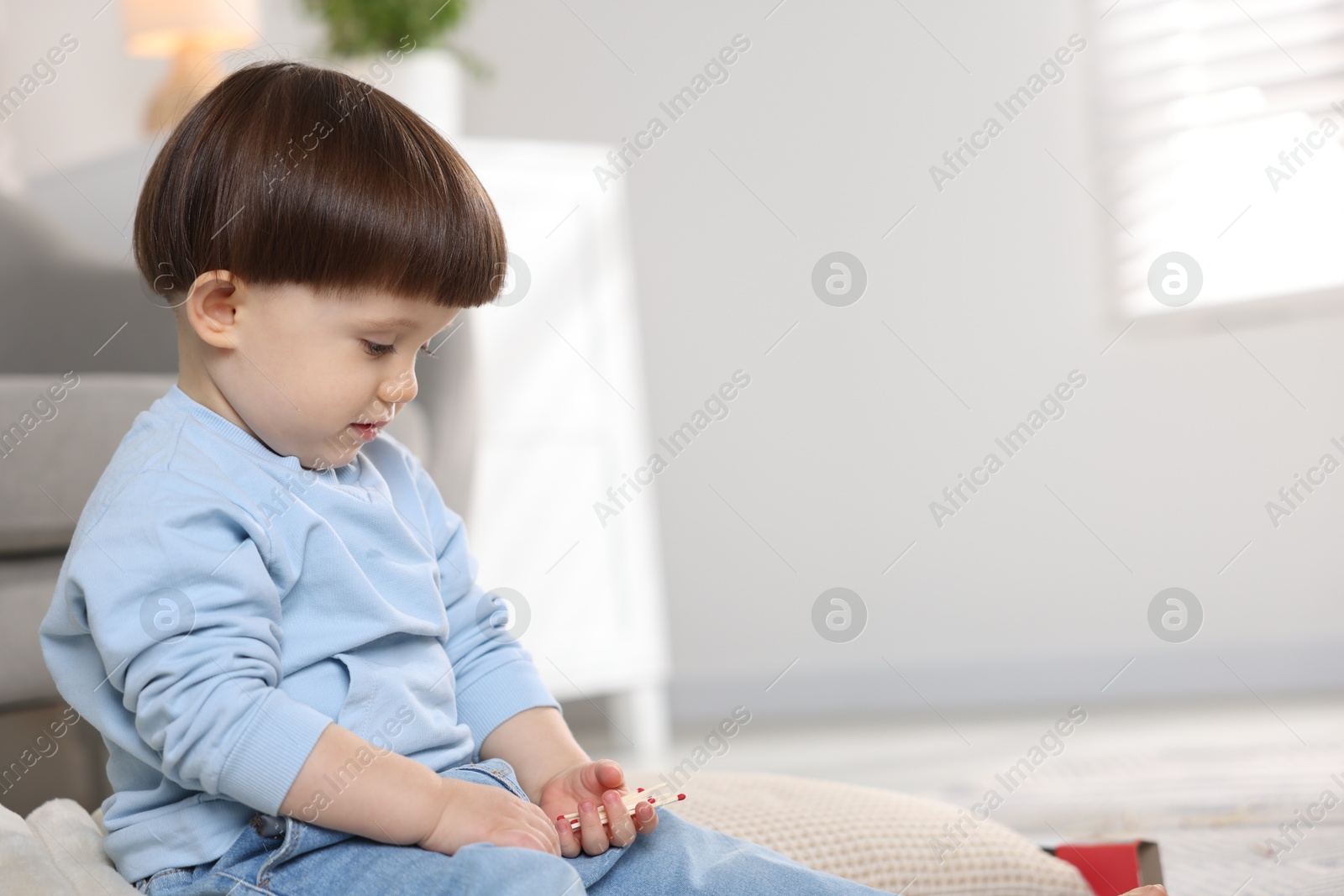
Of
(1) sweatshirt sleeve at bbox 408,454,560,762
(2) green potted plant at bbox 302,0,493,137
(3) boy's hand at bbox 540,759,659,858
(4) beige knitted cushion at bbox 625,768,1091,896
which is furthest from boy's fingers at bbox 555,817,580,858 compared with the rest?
(2) green potted plant at bbox 302,0,493,137

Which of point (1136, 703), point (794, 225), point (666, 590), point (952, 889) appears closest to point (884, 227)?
point (794, 225)

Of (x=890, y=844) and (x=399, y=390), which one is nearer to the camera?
(x=399, y=390)

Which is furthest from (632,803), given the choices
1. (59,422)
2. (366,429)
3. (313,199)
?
(59,422)

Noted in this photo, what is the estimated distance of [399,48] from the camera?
2.17m

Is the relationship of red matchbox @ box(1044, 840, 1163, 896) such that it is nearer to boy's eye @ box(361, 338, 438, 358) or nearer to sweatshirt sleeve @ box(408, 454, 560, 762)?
sweatshirt sleeve @ box(408, 454, 560, 762)

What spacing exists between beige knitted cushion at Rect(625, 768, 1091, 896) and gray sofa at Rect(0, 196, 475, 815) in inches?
25.2

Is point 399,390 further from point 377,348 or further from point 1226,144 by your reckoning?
point 1226,144

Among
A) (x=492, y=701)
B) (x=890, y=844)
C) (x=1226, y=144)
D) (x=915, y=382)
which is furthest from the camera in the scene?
(x=915, y=382)

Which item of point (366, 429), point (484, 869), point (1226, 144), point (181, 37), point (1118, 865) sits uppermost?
point (1226, 144)

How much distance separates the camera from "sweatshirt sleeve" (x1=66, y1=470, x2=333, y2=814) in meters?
0.60

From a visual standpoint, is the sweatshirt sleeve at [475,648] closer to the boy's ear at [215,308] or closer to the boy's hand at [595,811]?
the boy's hand at [595,811]

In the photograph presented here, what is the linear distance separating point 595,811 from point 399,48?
5.94ft

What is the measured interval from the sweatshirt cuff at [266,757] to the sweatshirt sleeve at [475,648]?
0.19 meters

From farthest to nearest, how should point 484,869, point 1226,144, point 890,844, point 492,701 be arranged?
point 1226,144 → point 890,844 → point 492,701 → point 484,869
